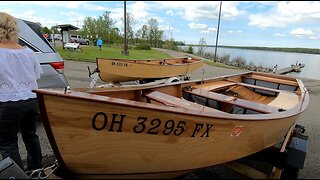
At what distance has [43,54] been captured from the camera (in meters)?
4.31

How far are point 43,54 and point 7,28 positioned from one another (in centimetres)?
167

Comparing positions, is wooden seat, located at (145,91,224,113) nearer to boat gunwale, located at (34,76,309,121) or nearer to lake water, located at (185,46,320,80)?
boat gunwale, located at (34,76,309,121)

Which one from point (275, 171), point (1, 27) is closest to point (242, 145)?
point (275, 171)

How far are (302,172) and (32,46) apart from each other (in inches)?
183

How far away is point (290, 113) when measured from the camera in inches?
134

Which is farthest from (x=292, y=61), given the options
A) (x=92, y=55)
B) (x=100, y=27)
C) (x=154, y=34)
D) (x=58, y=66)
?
(x=58, y=66)

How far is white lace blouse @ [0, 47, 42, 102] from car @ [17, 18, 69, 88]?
151cm

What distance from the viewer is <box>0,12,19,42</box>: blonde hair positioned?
2648 millimetres

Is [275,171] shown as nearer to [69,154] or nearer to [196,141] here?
[196,141]

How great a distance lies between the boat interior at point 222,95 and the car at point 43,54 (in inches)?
67.5

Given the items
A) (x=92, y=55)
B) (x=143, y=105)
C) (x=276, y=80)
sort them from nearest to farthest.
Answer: (x=143, y=105), (x=276, y=80), (x=92, y=55)

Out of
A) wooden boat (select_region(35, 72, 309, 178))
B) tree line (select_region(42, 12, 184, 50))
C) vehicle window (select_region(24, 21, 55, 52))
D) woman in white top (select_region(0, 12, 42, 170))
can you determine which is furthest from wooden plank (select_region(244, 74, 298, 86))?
tree line (select_region(42, 12, 184, 50))

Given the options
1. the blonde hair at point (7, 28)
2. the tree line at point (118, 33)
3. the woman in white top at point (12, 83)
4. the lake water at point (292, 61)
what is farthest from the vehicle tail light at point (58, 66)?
the tree line at point (118, 33)

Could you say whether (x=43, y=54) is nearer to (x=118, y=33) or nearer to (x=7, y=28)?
(x=7, y=28)
